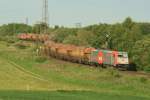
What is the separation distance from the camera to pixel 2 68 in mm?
72750

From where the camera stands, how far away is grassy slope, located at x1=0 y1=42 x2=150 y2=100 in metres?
48.7

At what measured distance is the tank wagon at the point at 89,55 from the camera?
68875mm

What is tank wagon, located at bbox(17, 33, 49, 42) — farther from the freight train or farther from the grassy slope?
the grassy slope

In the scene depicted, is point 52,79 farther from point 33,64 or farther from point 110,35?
point 110,35

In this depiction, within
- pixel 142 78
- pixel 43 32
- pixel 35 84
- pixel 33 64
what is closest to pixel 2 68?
pixel 33 64

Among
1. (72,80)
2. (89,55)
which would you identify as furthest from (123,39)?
(72,80)

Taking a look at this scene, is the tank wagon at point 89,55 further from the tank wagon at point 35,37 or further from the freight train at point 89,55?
the tank wagon at point 35,37

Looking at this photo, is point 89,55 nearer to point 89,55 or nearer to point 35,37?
point 89,55

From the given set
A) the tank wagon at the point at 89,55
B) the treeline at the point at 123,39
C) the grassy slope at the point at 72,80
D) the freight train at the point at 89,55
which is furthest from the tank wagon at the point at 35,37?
the grassy slope at the point at 72,80

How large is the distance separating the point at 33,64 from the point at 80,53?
25.3ft

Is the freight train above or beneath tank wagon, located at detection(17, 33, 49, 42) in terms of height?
beneath

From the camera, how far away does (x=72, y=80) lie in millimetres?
57500

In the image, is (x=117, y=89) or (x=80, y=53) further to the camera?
(x=80, y=53)

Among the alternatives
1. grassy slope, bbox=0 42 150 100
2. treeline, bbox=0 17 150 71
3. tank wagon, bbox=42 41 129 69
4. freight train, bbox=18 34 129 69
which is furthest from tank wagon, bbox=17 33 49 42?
grassy slope, bbox=0 42 150 100
